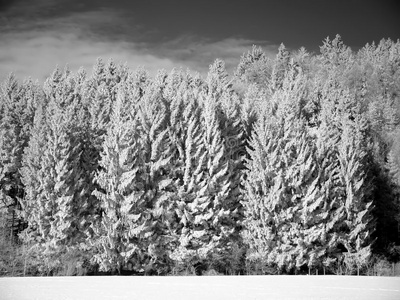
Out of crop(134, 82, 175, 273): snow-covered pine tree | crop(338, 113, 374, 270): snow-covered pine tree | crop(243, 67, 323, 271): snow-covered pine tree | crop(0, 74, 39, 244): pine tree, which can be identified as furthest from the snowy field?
crop(0, 74, 39, 244): pine tree

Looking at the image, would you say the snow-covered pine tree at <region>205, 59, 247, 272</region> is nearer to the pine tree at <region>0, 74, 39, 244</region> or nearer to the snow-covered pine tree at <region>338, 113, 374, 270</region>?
the snow-covered pine tree at <region>338, 113, 374, 270</region>

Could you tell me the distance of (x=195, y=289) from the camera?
2222 centimetres

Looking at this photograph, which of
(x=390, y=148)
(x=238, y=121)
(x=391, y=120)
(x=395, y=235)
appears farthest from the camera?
(x=391, y=120)

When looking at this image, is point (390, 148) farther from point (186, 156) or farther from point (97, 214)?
point (97, 214)

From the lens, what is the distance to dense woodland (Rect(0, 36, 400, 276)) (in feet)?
115

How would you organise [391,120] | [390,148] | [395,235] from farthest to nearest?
1. [391,120]
2. [390,148]
3. [395,235]

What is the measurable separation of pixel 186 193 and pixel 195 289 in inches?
616

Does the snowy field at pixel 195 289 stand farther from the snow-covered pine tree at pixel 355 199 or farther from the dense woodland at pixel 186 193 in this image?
the snow-covered pine tree at pixel 355 199

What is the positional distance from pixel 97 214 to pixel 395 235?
3018cm

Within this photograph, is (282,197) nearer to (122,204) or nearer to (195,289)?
(122,204)

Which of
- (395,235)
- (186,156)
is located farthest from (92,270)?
(395,235)

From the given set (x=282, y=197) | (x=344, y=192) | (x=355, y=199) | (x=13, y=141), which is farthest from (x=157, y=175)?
(x=355, y=199)

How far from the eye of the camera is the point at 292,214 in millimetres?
37375

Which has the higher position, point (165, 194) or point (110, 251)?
point (165, 194)
